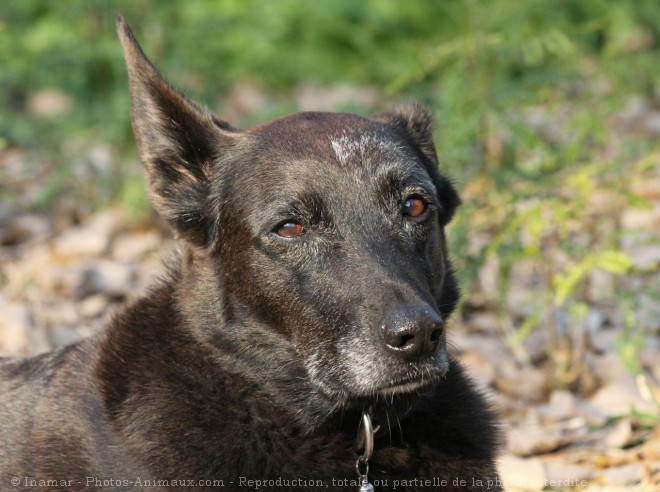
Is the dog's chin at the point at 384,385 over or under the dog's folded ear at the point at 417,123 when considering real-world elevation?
under

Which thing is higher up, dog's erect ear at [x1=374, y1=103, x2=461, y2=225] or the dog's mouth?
dog's erect ear at [x1=374, y1=103, x2=461, y2=225]

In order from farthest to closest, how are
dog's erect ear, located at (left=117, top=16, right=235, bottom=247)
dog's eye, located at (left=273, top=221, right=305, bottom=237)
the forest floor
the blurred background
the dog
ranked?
the blurred background → the forest floor → dog's erect ear, located at (left=117, top=16, right=235, bottom=247) → dog's eye, located at (left=273, top=221, right=305, bottom=237) → the dog

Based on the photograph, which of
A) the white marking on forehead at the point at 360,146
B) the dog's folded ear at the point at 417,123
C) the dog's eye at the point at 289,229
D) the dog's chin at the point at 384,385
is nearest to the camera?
the dog's chin at the point at 384,385

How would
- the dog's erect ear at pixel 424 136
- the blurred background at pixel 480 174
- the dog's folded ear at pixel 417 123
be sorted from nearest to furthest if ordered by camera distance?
the dog's erect ear at pixel 424 136 → the dog's folded ear at pixel 417 123 → the blurred background at pixel 480 174

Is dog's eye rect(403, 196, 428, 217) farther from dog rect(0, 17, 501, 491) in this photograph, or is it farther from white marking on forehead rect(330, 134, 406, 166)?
white marking on forehead rect(330, 134, 406, 166)

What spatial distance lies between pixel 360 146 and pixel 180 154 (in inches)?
30.7

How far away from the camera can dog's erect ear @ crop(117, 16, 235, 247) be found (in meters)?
4.20

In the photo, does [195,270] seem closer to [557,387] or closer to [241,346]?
[241,346]

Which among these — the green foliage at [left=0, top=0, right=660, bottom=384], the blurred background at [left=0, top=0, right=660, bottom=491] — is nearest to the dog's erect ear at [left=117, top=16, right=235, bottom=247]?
the blurred background at [left=0, top=0, right=660, bottom=491]

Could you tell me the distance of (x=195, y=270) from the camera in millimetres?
4254

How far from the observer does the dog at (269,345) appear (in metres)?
3.79

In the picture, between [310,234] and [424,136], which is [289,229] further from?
[424,136]

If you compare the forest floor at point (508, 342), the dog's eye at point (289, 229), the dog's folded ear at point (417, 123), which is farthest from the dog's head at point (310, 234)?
the forest floor at point (508, 342)

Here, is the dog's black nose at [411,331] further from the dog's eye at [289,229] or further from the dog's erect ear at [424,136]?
the dog's erect ear at [424,136]
